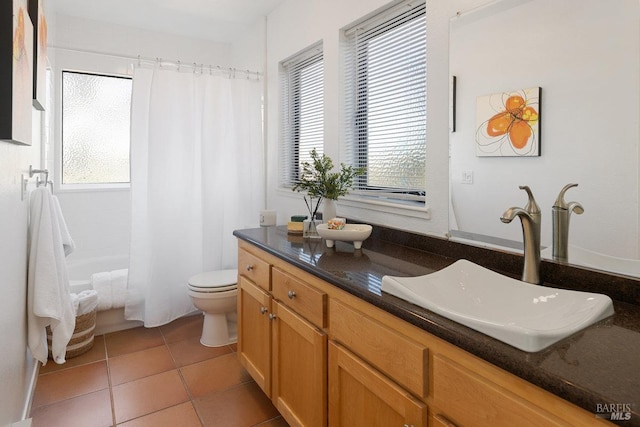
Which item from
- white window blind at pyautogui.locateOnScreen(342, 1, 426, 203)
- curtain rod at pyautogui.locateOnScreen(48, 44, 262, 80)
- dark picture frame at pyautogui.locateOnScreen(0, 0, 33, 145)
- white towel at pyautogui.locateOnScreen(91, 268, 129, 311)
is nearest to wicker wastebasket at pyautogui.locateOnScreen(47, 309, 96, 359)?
white towel at pyautogui.locateOnScreen(91, 268, 129, 311)

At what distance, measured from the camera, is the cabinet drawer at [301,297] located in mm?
1484

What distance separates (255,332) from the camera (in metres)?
→ 2.09

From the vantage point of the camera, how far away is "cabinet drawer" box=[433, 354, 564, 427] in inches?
30.7

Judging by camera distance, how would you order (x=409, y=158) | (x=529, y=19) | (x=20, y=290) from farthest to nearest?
(x=409, y=158) → (x=20, y=290) → (x=529, y=19)

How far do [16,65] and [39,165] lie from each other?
177 centimetres

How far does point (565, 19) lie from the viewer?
1.26m

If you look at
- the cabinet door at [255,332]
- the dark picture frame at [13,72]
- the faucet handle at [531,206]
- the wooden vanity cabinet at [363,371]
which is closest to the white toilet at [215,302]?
the cabinet door at [255,332]

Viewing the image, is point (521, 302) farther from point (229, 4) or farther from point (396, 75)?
point (229, 4)

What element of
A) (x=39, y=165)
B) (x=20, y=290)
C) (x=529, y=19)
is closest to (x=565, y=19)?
(x=529, y=19)

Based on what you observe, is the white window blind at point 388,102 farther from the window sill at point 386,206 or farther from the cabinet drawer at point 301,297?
the cabinet drawer at point 301,297

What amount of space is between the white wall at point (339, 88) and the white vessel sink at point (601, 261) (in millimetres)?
531

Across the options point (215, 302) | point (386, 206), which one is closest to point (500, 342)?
point (386, 206)
